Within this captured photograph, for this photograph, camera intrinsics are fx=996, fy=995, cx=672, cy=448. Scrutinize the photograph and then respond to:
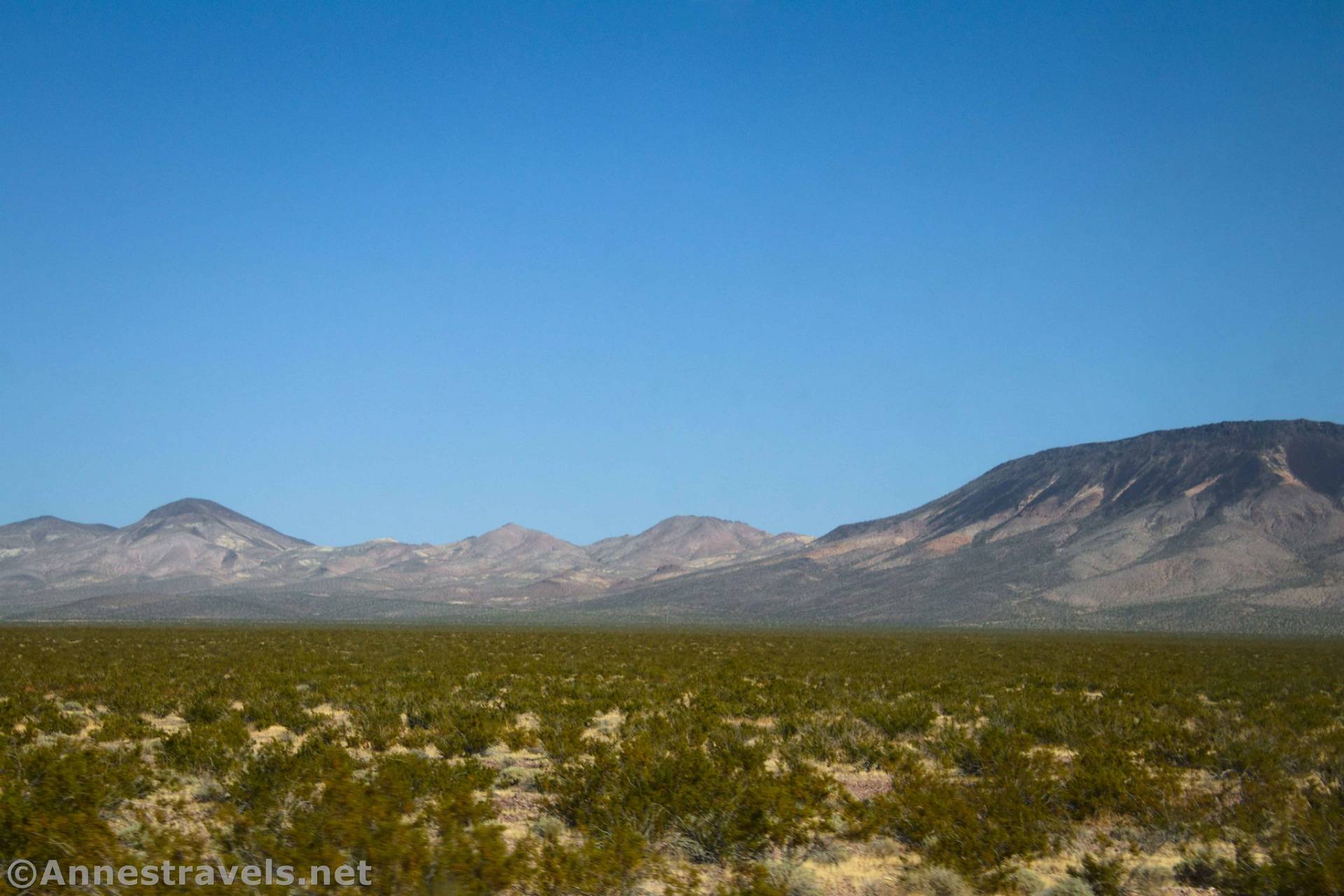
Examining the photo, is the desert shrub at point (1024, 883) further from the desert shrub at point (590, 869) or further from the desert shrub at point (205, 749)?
the desert shrub at point (205, 749)

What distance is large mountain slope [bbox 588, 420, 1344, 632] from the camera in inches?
5177

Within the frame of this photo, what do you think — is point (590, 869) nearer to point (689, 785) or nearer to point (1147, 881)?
point (689, 785)

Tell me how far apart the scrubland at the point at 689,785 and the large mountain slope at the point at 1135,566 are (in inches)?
4288

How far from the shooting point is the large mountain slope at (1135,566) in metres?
132

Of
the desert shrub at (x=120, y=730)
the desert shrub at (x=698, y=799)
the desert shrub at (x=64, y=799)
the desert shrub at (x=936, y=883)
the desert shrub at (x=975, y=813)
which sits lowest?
the desert shrub at (x=936, y=883)

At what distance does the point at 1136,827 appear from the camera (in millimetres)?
9883

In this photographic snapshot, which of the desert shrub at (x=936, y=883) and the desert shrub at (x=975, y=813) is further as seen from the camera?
the desert shrub at (x=975, y=813)

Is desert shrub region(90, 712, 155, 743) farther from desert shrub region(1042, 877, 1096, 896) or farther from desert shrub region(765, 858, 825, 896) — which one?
desert shrub region(1042, 877, 1096, 896)

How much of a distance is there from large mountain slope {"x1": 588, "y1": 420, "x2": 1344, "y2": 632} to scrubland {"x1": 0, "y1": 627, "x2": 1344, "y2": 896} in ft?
357

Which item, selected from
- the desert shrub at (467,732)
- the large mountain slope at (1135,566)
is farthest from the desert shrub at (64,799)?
the large mountain slope at (1135,566)

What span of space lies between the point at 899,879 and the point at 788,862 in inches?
38.3

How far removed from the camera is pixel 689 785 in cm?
1019

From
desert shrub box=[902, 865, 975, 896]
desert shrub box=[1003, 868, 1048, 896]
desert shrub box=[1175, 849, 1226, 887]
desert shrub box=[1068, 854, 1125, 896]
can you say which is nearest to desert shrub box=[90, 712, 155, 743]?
desert shrub box=[902, 865, 975, 896]

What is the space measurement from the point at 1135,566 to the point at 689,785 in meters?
158
